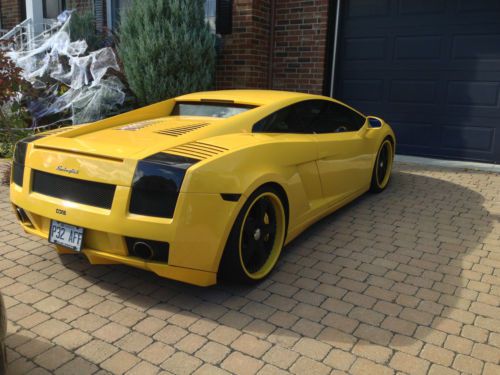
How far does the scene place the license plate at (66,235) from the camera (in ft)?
9.89

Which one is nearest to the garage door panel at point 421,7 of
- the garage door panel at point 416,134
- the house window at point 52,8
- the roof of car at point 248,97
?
the garage door panel at point 416,134

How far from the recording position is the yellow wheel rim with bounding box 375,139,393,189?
19.3 feet

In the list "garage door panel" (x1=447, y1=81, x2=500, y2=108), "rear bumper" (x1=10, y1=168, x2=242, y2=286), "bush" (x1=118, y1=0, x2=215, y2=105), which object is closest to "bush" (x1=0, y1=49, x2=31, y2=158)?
"bush" (x1=118, y1=0, x2=215, y2=105)

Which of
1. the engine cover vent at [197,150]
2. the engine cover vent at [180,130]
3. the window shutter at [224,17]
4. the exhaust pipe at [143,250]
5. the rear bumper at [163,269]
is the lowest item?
the rear bumper at [163,269]

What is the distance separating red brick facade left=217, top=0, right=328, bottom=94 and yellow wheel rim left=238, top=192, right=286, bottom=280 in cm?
535

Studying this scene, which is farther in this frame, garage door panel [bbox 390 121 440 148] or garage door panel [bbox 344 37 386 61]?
garage door panel [bbox 344 37 386 61]

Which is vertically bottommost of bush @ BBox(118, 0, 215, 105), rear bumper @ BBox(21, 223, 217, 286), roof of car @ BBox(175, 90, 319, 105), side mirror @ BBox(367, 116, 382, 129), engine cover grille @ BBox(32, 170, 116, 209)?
rear bumper @ BBox(21, 223, 217, 286)

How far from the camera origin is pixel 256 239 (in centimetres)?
336

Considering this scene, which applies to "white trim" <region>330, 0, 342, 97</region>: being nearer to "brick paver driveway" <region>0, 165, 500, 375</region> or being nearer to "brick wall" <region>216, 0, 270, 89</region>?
"brick wall" <region>216, 0, 270, 89</region>

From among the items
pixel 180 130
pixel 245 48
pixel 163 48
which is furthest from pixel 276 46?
pixel 180 130

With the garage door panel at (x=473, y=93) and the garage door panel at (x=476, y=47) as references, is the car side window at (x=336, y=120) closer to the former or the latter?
the garage door panel at (x=473, y=93)

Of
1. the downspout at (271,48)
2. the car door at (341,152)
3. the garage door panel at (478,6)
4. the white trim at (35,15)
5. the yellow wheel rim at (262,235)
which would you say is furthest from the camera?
the white trim at (35,15)

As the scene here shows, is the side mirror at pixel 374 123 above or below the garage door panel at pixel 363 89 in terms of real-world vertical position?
below

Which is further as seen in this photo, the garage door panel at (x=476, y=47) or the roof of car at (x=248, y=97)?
the garage door panel at (x=476, y=47)
